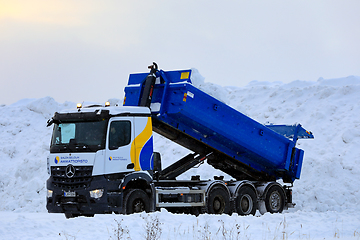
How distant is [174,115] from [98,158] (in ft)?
7.96

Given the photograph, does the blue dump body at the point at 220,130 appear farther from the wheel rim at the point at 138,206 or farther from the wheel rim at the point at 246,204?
the wheel rim at the point at 138,206

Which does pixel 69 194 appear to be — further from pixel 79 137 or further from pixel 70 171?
pixel 79 137

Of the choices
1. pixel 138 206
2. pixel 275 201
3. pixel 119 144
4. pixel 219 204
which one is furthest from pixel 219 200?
pixel 119 144

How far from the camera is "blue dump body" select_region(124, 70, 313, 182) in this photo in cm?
1202

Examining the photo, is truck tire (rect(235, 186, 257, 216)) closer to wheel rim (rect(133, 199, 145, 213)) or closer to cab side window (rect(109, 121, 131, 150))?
wheel rim (rect(133, 199, 145, 213))

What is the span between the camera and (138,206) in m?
11.2

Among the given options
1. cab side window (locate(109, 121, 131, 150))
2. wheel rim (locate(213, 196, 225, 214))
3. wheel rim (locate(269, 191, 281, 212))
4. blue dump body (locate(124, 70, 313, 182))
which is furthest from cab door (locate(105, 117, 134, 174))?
wheel rim (locate(269, 191, 281, 212))

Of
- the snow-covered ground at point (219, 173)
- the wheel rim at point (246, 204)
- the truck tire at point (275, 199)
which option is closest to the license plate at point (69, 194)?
the snow-covered ground at point (219, 173)

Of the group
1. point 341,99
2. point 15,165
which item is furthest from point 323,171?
point 15,165

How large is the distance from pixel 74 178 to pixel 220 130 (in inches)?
163

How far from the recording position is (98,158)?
10.6 m

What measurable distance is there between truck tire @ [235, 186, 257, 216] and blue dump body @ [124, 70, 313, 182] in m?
0.81

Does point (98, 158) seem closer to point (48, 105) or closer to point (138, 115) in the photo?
point (138, 115)

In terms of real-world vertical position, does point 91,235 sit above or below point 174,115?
below
